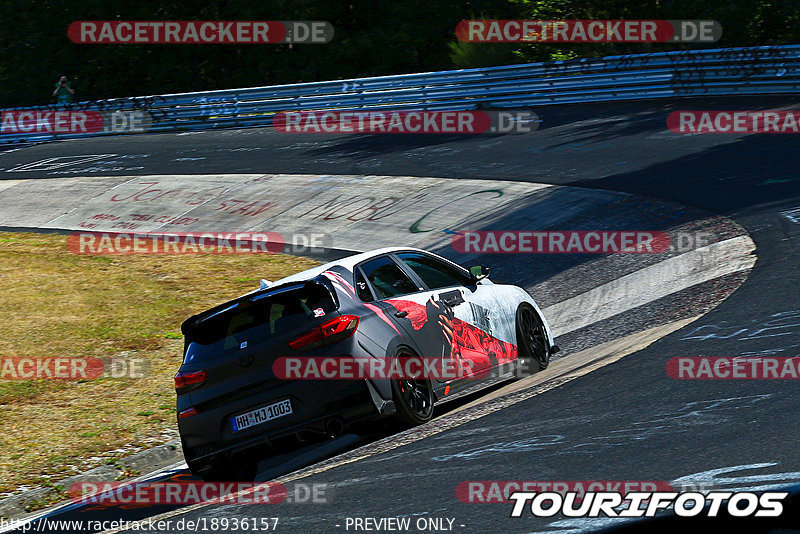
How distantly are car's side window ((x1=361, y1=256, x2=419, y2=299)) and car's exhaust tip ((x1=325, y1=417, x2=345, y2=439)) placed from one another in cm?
124

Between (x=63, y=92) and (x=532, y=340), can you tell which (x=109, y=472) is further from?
(x=63, y=92)

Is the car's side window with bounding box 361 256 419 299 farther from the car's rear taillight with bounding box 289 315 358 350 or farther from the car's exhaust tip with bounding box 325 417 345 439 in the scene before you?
the car's exhaust tip with bounding box 325 417 345 439

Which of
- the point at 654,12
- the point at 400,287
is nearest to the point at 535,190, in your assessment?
the point at 400,287

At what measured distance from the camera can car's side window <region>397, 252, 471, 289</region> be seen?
8930mm

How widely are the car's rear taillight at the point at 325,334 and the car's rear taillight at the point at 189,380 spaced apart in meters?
0.77

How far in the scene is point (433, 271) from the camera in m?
9.07

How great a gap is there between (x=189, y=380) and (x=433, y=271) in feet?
8.18

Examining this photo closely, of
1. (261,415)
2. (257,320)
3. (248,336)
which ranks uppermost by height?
(257,320)

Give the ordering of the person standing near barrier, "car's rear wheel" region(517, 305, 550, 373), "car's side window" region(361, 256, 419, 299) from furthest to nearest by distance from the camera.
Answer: the person standing near barrier < "car's rear wheel" region(517, 305, 550, 373) < "car's side window" region(361, 256, 419, 299)

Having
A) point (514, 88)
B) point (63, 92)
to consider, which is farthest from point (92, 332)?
point (63, 92)

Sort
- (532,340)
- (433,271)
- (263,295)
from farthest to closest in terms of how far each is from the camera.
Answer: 1. (532,340)
2. (433,271)
3. (263,295)

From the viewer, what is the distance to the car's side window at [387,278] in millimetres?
8250

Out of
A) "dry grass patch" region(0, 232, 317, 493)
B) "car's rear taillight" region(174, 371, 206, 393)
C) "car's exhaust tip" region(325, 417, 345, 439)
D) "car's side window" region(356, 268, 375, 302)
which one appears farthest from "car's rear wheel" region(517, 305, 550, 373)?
"dry grass patch" region(0, 232, 317, 493)

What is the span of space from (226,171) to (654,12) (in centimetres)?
1515
